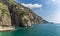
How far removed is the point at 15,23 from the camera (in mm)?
183375

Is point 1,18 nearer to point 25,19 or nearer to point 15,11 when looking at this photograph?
point 25,19

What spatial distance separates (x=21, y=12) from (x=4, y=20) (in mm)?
57974

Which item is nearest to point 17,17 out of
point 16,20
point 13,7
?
point 16,20

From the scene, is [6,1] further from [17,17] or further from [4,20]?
[4,20]

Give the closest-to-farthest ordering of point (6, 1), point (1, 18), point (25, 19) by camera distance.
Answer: point (1, 18) < point (25, 19) < point (6, 1)

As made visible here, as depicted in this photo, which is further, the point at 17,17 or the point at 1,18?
the point at 17,17

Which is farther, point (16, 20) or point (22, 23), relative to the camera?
point (16, 20)

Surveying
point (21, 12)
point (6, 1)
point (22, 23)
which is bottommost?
point (22, 23)

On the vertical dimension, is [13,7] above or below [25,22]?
above

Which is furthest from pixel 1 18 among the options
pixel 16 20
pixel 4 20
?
pixel 16 20

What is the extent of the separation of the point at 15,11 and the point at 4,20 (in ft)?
222

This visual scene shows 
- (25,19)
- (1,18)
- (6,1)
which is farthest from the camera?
(6,1)

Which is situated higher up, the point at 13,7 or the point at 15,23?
the point at 13,7

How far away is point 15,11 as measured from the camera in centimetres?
18575
